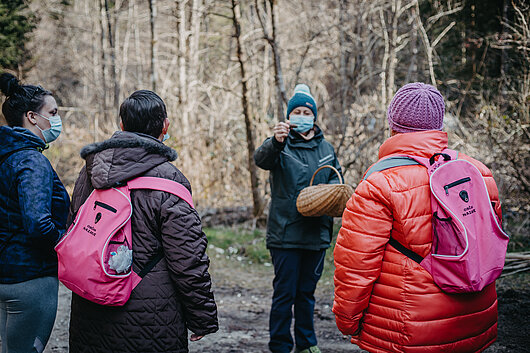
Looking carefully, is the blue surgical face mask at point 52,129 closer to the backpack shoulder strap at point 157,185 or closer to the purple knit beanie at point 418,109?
the backpack shoulder strap at point 157,185

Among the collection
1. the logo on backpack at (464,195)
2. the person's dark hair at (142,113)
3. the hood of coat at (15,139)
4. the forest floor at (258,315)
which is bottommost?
the forest floor at (258,315)

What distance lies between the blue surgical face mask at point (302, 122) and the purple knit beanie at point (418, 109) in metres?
1.56

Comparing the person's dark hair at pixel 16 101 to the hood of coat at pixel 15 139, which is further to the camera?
the person's dark hair at pixel 16 101

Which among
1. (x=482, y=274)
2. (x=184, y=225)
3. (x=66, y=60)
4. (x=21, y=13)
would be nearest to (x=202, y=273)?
(x=184, y=225)

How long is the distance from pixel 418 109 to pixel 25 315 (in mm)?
2251

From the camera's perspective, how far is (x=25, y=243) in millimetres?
2516

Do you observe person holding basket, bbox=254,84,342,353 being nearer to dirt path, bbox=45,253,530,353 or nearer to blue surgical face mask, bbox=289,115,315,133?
blue surgical face mask, bbox=289,115,315,133

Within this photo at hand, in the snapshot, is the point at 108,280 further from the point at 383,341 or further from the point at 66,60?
the point at 66,60

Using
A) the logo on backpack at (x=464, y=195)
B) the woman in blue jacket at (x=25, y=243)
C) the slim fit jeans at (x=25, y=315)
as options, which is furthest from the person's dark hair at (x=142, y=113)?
the logo on backpack at (x=464, y=195)

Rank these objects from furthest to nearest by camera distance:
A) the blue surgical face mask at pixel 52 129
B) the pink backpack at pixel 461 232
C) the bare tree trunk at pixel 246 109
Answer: the bare tree trunk at pixel 246 109
the blue surgical face mask at pixel 52 129
the pink backpack at pixel 461 232

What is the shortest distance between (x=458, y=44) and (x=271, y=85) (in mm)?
5027

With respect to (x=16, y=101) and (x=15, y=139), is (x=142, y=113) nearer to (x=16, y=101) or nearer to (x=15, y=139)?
(x=15, y=139)

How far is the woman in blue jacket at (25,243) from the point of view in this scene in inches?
96.6

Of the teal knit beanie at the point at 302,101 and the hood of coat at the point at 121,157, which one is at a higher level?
the teal knit beanie at the point at 302,101
